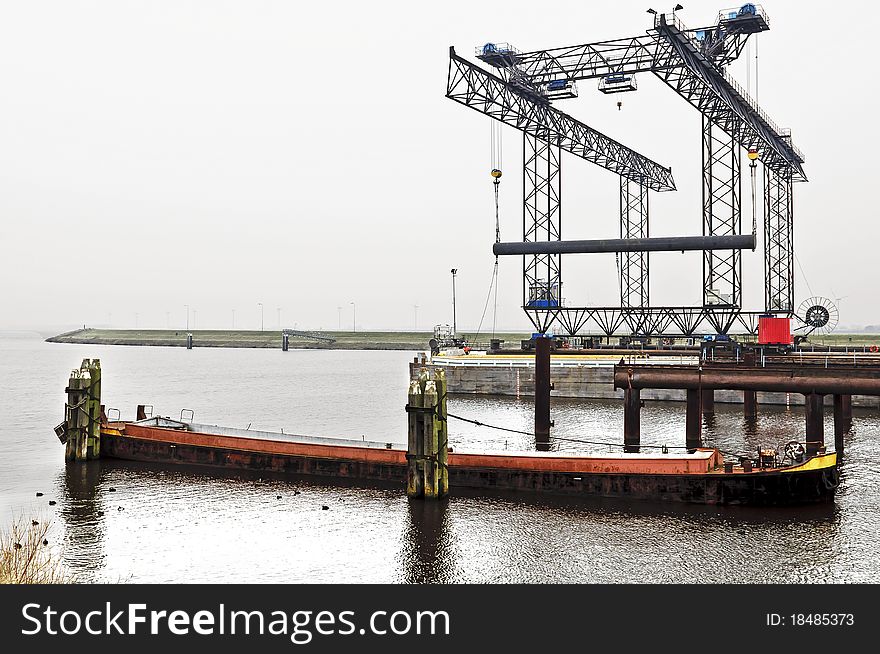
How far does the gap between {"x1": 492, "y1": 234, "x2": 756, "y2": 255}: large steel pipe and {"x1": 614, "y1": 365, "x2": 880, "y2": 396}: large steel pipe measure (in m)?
23.4

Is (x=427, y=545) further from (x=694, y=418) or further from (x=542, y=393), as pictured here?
(x=694, y=418)

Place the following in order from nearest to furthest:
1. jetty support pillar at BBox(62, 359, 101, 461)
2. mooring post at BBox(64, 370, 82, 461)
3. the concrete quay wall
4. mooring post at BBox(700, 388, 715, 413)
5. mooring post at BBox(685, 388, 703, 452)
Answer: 1. mooring post at BBox(685, 388, 703, 452)
2. mooring post at BBox(64, 370, 82, 461)
3. jetty support pillar at BBox(62, 359, 101, 461)
4. mooring post at BBox(700, 388, 715, 413)
5. the concrete quay wall

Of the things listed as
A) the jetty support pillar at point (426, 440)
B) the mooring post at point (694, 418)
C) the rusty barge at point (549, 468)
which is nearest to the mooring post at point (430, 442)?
the jetty support pillar at point (426, 440)

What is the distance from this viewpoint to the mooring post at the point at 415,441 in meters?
27.3

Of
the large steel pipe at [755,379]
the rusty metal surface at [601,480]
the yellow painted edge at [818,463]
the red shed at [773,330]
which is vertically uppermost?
the red shed at [773,330]

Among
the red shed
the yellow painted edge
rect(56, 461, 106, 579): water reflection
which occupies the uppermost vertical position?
the red shed

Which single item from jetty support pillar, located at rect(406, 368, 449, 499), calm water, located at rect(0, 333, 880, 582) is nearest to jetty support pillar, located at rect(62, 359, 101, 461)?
calm water, located at rect(0, 333, 880, 582)

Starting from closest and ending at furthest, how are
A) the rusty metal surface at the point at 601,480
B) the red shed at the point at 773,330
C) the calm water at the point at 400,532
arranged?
the calm water at the point at 400,532
the rusty metal surface at the point at 601,480
the red shed at the point at 773,330

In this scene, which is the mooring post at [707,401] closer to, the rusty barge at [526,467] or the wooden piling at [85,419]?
the rusty barge at [526,467]

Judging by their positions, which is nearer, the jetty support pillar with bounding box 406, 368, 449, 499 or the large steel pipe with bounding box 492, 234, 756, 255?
the jetty support pillar with bounding box 406, 368, 449, 499

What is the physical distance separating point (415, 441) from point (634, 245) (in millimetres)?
40087

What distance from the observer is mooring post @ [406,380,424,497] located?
89.5 ft

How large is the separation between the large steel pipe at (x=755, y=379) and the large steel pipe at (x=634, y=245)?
76.6 feet

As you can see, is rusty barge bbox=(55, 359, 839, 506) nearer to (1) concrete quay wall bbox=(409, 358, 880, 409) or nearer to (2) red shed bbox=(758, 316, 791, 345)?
(1) concrete quay wall bbox=(409, 358, 880, 409)
